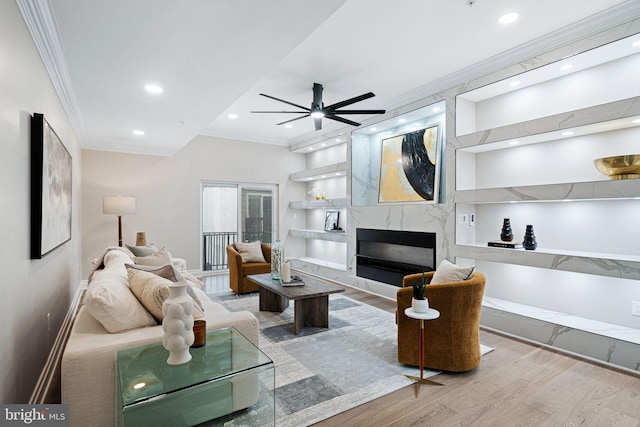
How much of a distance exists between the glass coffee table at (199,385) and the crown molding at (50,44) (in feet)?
7.05

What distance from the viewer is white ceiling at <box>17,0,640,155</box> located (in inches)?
84.3

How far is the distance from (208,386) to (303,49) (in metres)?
3.14

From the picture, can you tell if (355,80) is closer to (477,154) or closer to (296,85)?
(296,85)

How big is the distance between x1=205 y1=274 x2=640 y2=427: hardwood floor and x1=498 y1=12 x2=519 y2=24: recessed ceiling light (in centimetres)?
298

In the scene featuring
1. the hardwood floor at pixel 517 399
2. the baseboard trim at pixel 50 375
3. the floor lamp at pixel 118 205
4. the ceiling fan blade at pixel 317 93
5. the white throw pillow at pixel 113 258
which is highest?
the ceiling fan blade at pixel 317 93

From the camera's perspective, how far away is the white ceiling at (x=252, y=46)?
2141 millimetres

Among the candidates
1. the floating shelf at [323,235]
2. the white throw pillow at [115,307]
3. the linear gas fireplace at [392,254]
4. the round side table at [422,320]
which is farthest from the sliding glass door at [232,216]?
the round side table at [422,320]

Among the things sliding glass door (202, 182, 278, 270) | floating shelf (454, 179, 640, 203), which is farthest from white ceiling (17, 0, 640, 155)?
sliding glass door (202, 182, 278, 270)

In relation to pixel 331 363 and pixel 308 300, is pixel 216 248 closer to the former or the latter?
pixel 308 300

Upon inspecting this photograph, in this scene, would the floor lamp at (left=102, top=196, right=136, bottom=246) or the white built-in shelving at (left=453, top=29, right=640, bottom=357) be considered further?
the floor lamp at (left=102, top=196, right=136, bottom=246)

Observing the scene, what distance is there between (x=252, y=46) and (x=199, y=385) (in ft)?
7.46

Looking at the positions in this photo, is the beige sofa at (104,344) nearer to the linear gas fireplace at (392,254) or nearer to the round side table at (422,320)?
the round side table at (422,320)

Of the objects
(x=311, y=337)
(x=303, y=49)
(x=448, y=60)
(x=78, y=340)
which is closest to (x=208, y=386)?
(x=78, y=340)

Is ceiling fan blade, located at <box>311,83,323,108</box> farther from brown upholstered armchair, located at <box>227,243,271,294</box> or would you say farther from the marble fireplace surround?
brown upholstered armchair, located at <box>227,243,271,294</box>
